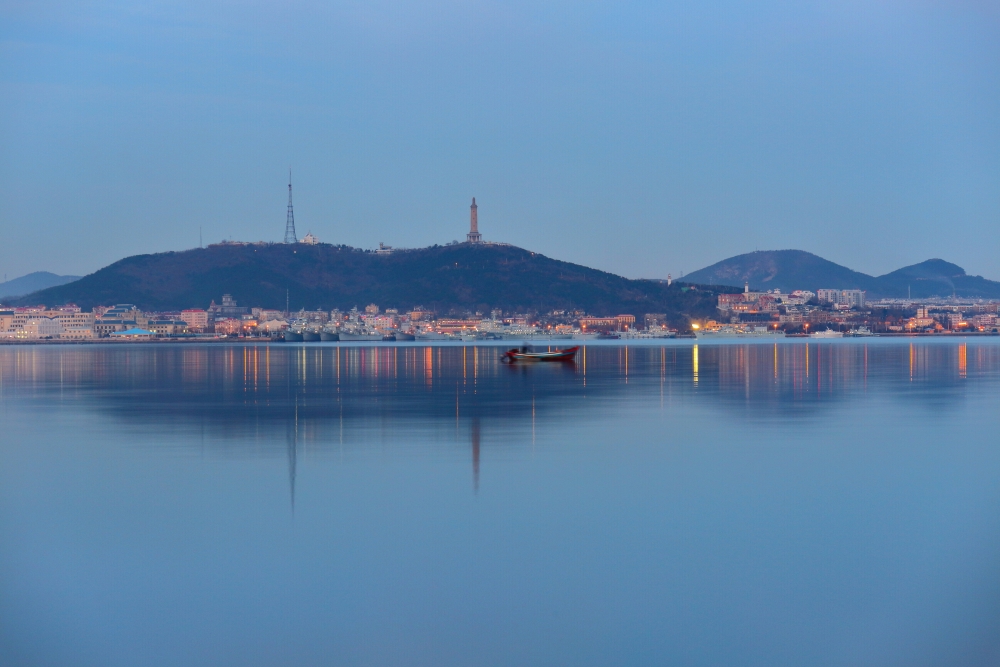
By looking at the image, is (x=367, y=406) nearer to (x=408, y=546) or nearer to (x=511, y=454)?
(x=511, y=454)

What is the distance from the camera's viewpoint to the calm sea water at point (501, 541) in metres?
7.42

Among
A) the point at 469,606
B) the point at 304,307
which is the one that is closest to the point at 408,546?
the point at 469,606

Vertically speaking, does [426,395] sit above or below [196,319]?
below

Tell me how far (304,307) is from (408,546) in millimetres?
184611

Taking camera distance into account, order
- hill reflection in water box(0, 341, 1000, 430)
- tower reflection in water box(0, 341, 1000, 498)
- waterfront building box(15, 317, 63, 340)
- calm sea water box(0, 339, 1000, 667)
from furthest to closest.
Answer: waterfront building box(15, 317, 63, 340) → hill reflection in water box(0, 341, 1000, 430) → tower reflection in water box(0, 341, 1000, 498) → calm sea water box(0, 339, 1000, 667)

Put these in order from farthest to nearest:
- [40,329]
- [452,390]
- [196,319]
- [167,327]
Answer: [196,319], [167,327], [40,329], [452,390]

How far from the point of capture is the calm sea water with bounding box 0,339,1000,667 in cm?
742

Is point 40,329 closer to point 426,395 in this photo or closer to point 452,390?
point 452,390

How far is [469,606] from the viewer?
8.06 m

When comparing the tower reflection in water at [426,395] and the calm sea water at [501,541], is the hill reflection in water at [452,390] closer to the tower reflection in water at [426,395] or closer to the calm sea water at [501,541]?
the tower reflection in water at [426,395]

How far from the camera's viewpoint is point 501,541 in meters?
10.2

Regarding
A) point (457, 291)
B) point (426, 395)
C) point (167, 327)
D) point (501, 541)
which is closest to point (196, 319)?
point (167, 327)

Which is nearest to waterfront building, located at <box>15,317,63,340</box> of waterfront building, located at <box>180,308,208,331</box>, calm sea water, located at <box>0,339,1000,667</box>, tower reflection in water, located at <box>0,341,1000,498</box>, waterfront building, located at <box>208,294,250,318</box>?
waterfront building, located at <box>180,308,208,331</box>

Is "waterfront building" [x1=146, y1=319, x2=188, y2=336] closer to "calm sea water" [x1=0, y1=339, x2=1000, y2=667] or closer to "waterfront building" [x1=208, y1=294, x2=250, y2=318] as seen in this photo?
"waterfront building" [x1=208, y1=294, x2=250, y2=318]
